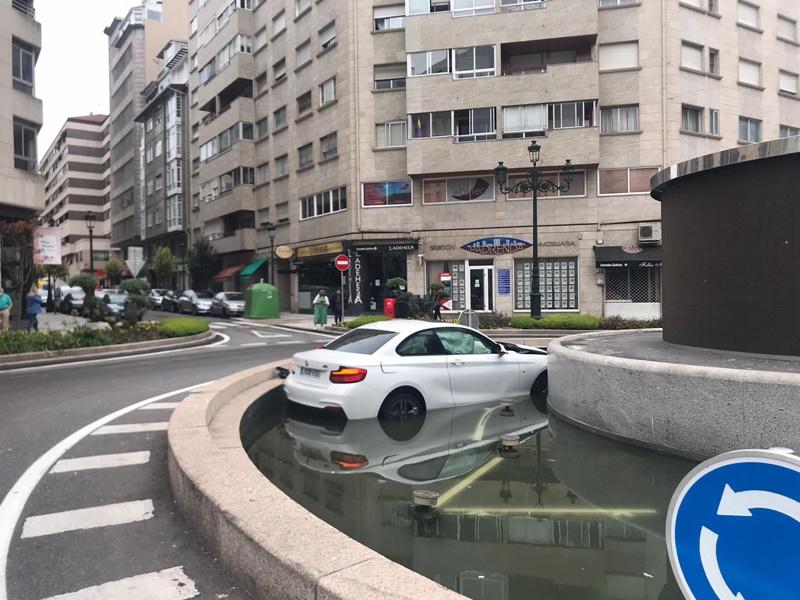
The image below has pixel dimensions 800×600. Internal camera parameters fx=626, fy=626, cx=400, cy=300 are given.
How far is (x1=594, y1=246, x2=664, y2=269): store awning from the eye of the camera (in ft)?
96.7

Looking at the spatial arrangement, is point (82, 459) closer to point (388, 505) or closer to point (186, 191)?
point (388, 505)

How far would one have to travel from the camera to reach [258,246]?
43.2 m

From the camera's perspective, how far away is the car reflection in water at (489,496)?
12.3 ft

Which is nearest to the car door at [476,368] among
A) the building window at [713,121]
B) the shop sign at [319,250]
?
the shop sign at [319,250]

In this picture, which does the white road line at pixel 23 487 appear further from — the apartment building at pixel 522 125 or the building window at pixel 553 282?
the building window at pixel 553 282

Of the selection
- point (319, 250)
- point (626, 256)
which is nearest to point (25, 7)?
point (319, 250)

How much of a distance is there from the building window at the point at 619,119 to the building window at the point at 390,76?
34.4ft

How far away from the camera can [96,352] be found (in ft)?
52.4

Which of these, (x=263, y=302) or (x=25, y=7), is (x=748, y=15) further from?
(x=25, y=7)

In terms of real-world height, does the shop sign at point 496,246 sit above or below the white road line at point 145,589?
above

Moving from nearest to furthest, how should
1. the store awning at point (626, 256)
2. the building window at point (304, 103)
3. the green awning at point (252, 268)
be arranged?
1. the store awning at point (626, 256)
2. the building window at point (304, 103)
3. the green awning at point (252, 268)

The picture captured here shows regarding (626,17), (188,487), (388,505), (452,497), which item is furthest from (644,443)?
(626,17)

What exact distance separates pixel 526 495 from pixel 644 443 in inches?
75.0

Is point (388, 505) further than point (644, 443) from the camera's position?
No
